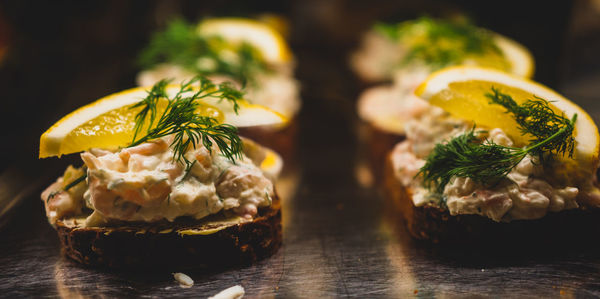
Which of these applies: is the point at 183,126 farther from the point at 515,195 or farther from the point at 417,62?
the point at 417,62

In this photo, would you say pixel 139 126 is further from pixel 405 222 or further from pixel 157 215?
pixel 405 222

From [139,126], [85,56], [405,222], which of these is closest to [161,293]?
[139,126]

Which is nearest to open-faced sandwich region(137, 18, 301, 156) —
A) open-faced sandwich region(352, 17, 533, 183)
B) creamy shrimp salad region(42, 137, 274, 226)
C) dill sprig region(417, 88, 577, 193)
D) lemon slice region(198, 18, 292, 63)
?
lemon slice region(198, 18, 292, 63)

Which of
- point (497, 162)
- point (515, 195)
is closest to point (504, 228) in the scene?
point (515, 195)

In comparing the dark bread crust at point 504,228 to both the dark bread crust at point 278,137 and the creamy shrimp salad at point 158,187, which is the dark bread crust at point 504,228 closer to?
the creamy shrimp salad at point 158,187

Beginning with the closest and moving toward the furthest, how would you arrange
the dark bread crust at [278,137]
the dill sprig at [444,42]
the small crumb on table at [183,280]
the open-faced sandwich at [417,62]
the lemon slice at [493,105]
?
the small crumb on table at [183,280] → the lemon slice at [493,105] → the dark bread crust at [278,137] → the open-faced sandwich at [417,62] → the dill sprig at [444,42]

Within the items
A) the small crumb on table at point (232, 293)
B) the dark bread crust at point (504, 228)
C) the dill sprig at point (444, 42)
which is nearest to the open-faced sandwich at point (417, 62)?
the dill sprig at point (444, 42)

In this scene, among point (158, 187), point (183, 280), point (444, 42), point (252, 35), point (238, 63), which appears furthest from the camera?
point (252, 35)

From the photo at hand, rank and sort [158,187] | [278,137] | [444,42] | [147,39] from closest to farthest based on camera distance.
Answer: [158,187], [278,137], [444,42], [147,39]
